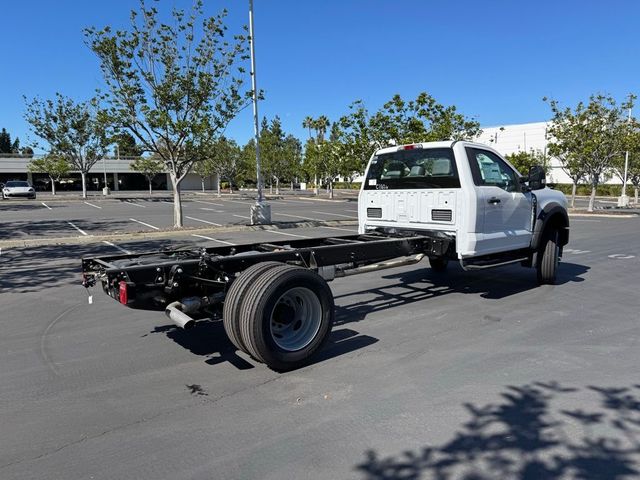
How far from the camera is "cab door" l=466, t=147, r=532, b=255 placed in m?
6.70

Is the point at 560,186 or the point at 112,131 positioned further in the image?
the point at 560,186

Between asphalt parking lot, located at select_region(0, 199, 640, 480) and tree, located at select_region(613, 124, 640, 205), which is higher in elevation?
tree, located at select_region(613, 124, 640, 205)

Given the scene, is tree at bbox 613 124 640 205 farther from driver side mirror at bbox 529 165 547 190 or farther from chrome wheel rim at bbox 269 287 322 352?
chrome wheel rim at bbox 269 287 322 352

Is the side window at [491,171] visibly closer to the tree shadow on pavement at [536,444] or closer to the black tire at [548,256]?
the black tire at [548,256]

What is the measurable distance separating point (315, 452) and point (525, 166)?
5296 cm

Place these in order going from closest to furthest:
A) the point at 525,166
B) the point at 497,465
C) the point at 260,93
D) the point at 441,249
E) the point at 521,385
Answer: the point at 497,465 < the point at 521,385 < the point at 441,249 < the point at 260,93 < the point at 525,166

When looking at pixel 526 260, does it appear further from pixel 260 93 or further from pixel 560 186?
pixel 560 186

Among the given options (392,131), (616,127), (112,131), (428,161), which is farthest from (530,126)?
(428,161)

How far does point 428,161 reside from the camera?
23.5 feet

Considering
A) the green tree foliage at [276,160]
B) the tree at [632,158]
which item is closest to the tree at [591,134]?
the tree at [632,158]

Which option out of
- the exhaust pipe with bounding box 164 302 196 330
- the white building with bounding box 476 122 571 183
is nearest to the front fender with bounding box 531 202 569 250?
the exhaust pipe with bounding box 164 302 196 330

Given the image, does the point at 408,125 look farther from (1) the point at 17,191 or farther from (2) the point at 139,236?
(1) the point at 17,191

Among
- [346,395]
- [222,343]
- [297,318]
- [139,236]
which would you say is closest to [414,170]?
[297,318]

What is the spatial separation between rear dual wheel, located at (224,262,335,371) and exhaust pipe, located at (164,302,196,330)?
0.32 m
